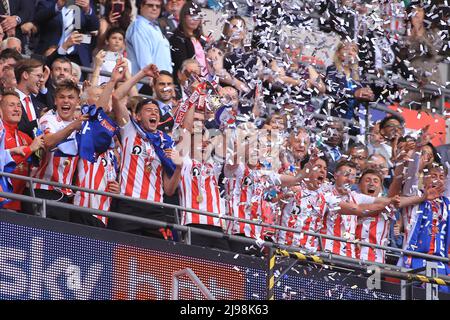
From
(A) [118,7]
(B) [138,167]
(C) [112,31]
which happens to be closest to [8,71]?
(B) [138,167]

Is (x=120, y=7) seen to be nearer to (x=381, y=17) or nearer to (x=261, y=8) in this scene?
(x=261, y=8)

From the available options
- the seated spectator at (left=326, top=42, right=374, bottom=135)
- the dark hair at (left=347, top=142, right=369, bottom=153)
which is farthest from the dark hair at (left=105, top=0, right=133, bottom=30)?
the dark hair at (left=347, top=142, right=369, bottom=153)

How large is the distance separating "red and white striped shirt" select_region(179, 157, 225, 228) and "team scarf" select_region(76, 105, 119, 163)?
2.17 feet

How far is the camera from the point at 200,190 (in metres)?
11.7

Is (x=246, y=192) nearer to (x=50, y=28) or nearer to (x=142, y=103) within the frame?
(x=142, y=103)

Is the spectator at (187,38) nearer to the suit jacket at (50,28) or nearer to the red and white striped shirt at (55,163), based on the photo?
the suit jacket at (50,28)

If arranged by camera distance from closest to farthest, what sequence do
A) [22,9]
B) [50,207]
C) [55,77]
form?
[50,207] → [55,77] → [22,9]

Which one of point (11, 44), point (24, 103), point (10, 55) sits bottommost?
point (24, 103)

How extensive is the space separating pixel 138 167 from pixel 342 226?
183 cm

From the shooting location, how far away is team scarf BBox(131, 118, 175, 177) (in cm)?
1146

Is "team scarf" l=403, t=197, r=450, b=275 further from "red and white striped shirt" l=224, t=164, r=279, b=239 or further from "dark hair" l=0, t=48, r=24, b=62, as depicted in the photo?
"dark hair" l=0, t=48, r=24, b=62

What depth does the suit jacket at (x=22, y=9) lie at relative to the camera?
12.7m
